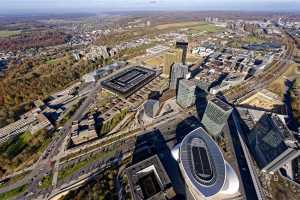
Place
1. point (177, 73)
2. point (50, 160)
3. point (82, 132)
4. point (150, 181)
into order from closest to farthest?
point (150, 181)
point (50, 160)
point (82, 132)
point (177, 73)

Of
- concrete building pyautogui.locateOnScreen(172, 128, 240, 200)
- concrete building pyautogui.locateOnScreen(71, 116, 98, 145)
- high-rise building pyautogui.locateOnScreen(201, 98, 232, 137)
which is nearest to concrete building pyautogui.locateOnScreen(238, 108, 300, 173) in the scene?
high-rise building pyautogui.locateOnScreen(201, 98, 232, 137)

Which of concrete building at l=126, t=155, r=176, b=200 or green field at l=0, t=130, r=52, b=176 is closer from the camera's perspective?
concrete building at l=126, t=155, r=176, b=200

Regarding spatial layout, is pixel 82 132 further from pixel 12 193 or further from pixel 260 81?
pixel 260 81

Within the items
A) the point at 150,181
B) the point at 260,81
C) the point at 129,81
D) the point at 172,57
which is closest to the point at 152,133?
the point at 150,181

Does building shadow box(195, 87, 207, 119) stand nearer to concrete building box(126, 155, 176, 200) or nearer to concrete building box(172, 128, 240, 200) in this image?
concrete building box(172, 128, 240, 200)

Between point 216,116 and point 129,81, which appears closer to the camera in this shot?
point 216,116

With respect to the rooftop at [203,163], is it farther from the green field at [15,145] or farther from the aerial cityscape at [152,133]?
the green field at [15,145]
